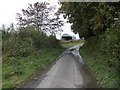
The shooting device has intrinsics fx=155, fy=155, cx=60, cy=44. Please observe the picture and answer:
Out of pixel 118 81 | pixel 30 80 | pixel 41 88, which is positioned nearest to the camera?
pixel 118 81

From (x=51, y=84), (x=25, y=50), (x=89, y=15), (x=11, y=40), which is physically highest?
(x=89, y=15)

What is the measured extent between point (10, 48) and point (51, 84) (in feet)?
30.3

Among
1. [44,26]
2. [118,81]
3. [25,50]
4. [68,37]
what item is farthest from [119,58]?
[68,37]

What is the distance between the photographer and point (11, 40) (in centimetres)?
1541

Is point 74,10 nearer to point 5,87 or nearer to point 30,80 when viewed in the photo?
point 30,80

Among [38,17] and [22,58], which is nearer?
[22,58]

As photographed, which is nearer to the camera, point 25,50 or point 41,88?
point 41,88

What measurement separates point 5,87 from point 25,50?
29.0 feet

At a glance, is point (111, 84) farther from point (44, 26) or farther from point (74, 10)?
point (44, 26)

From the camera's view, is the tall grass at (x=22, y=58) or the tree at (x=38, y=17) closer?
the tall grass at (x=22, y=58)

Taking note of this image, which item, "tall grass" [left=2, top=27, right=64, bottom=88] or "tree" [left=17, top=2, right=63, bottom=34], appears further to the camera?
"tree" [left=17, top=2, right=63, bottom=34]

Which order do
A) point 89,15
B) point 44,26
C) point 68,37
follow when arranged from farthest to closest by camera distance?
point 68,37, point 44,26, point 89,15

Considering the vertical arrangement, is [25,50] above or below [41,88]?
above

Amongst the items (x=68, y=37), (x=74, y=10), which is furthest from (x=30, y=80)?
(x=68, y=37)
